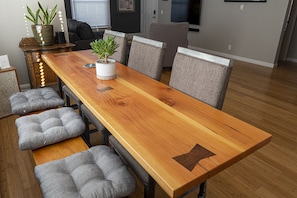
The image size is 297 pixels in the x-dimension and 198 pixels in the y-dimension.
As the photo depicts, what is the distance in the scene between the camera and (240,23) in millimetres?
5102

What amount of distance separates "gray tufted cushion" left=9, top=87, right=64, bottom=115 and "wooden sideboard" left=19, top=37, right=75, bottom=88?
3.33ft

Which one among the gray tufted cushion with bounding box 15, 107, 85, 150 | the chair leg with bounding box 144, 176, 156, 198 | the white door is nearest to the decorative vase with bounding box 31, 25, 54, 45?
the gray tufted cushion with bounding box 15, 107, 85, 150

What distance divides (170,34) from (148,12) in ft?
12.3

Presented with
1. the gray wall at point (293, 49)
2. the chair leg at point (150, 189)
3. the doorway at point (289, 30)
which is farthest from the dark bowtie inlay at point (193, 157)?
the gray wall at point (293, 49)

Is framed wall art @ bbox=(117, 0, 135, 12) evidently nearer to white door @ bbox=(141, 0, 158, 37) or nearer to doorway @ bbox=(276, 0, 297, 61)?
white door @ bbox=(141, 0, 158, 37)

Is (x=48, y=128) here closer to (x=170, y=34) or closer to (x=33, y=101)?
(x=33, y=101)

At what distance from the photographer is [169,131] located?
3.11 ft

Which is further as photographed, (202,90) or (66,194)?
(202,90)

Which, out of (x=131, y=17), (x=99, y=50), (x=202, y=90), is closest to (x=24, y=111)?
(x=99, y=50)

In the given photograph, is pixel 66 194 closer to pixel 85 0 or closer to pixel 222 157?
pixel 222 157

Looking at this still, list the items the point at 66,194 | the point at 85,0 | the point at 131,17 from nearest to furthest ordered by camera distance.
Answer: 1. the point at 66,194
2. the point at 85,0
3. the point at 131,17

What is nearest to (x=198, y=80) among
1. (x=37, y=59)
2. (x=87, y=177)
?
(x=87, y=177)

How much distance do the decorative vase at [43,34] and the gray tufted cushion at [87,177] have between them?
2.23 meters

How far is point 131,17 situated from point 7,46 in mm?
4877
